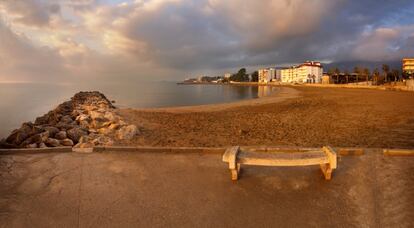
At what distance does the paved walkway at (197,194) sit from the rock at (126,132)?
538 centimetres

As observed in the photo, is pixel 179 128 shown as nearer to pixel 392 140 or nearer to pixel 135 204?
pixel 392 140

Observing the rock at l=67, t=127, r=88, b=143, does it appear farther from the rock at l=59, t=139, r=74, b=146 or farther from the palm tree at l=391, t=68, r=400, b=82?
the palm tree at l=391, t=68, r=400, b=82

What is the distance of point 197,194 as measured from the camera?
4.50 metres

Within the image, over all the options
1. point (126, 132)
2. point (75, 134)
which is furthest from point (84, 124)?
point (126, 132)

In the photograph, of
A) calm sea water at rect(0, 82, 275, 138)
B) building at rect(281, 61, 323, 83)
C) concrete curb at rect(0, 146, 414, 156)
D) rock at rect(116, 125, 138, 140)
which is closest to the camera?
concrete curb at rect(0, 146, 414, 156)

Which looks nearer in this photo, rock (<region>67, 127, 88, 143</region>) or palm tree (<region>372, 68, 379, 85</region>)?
rock (<region>67, 127, 88, 143</region>)

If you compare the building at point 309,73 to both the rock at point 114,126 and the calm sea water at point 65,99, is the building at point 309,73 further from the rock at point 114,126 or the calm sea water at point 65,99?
the rock at point 114,126

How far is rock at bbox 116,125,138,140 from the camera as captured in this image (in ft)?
37.1

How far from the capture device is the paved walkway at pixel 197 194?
3.89 m

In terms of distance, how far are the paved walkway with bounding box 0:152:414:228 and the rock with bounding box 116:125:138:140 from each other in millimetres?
5383

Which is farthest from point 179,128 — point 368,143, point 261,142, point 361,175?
point 361,175

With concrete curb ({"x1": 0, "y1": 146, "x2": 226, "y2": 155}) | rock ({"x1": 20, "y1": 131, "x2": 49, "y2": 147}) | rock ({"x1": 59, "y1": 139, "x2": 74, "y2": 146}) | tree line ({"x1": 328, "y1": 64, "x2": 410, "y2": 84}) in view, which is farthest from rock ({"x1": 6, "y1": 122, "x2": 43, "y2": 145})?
tree line ({"x1": 328, "y1": 64, "x2": 410, "y2": 84})

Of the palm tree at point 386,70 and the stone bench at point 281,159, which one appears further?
the palm tree at point 386,70

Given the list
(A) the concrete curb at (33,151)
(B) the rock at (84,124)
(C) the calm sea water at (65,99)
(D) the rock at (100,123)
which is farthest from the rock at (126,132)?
(C) the calm sea water at (65,99)
